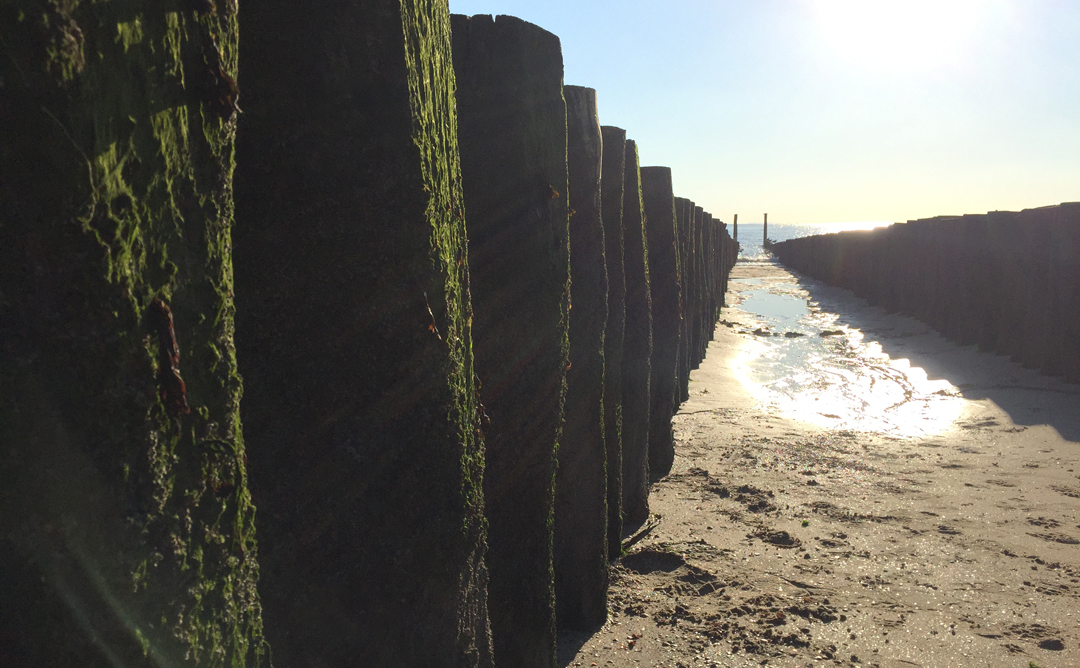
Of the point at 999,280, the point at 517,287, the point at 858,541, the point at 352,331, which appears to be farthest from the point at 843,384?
the point at 352,331

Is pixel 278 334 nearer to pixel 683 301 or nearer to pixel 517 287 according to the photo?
pixel 517 287

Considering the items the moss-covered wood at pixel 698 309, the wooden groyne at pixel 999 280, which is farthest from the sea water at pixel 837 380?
the wooden groyne at pixel 999 280

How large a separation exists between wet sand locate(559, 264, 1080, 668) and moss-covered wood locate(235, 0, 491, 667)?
171 centimetres

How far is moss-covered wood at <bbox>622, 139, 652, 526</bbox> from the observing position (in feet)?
14.8

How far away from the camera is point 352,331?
1.56 meters

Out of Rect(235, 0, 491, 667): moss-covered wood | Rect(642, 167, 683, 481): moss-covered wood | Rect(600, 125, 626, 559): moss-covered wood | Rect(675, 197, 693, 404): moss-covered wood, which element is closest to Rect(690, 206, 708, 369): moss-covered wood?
Rect(675, 197, 693, 404): moss-covered wood

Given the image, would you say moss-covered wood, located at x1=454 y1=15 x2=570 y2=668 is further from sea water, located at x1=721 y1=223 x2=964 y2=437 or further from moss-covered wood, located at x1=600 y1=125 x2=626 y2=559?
sea water, located at x1=721 y1=223 x2=964 y2=437

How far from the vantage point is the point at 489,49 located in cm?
247

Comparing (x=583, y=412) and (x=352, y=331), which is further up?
(x=352, y=331)

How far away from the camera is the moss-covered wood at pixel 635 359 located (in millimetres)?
4500

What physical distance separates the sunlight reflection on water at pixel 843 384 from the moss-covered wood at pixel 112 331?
22.3 feet

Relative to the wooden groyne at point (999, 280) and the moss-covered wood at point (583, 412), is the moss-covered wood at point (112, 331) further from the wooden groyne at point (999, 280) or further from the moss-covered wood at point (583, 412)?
the wooden groyne at point (999, 280)

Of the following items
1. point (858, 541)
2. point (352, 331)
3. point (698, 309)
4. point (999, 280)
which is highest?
point (352, 331)

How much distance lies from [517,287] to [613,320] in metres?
1.47
